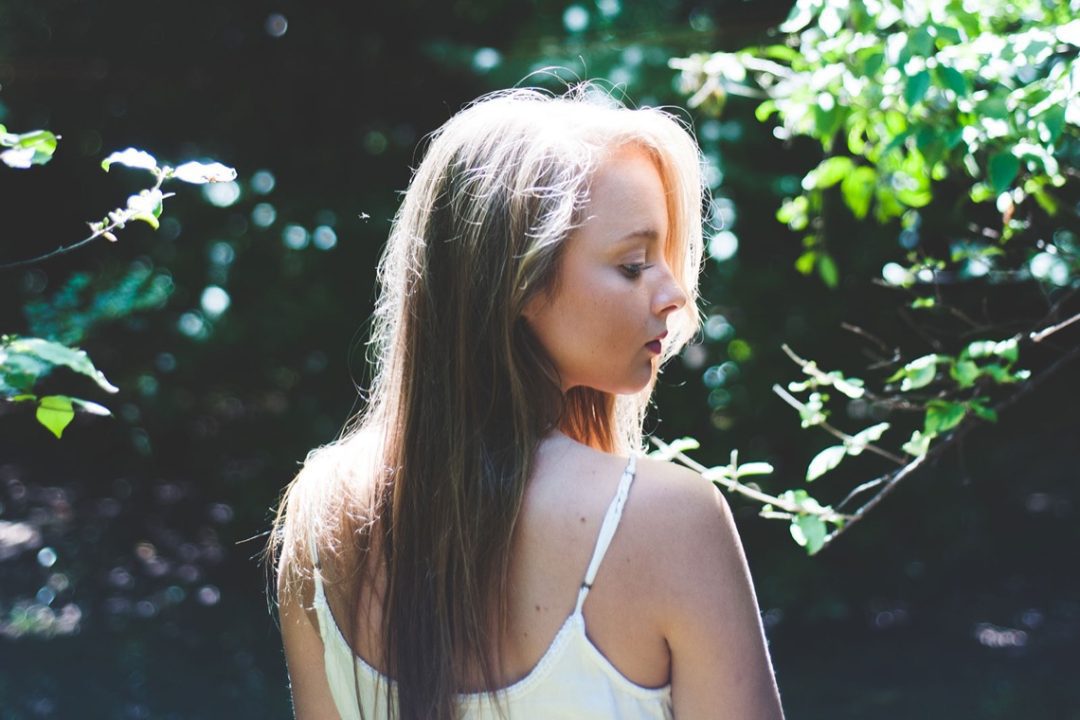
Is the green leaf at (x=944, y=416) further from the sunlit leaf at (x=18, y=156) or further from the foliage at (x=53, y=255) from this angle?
the sunlit leaf at (x=18, y=156)

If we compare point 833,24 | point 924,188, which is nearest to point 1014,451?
point 924,188

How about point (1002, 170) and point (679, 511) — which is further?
point (1002, 170)

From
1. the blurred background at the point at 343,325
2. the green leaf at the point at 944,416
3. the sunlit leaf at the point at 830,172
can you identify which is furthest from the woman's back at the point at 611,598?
the blurred background at the point at 343,325

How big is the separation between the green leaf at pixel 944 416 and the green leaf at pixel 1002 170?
0.35 m

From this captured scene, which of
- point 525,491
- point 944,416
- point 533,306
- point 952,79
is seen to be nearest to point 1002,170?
point 952,79

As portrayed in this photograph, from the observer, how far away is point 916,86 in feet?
6.15

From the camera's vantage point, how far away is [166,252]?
483cm

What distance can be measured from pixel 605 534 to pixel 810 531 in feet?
2.54

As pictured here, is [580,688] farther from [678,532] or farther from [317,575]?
[317,575]

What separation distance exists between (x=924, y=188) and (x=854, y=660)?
9.05 feet

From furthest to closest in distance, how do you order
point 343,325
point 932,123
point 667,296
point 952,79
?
point 343,325 < point 932,123 < point 952,79 < point 667,296

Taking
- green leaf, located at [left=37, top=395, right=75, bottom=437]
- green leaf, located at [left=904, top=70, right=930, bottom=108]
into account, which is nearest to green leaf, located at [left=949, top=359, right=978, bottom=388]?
green leaf, located at [left=904, top=70, right=930, bottom=108]

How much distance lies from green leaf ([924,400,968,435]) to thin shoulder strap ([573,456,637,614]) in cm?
91

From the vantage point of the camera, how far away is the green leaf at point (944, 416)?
1.93 metres
